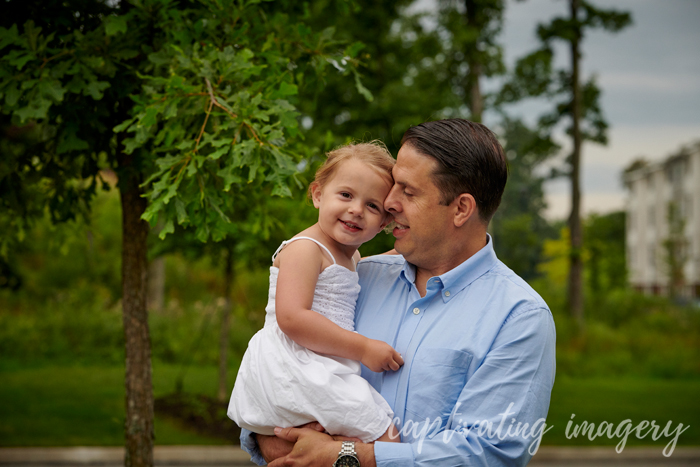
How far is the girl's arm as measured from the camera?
6.78ft

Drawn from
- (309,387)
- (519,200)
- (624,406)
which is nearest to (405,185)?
(309,387)

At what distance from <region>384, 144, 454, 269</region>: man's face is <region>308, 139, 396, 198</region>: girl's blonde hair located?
7 cm

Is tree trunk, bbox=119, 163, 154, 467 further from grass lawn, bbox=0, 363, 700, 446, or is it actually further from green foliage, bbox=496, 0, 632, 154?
green foliage, bbox=496, 0, 632, 154

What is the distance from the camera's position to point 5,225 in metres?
4.19

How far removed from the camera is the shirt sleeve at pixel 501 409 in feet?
6.06

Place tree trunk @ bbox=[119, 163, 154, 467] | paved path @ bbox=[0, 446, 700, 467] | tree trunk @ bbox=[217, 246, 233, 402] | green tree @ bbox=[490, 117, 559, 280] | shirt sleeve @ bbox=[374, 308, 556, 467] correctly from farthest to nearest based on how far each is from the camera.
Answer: green tree @ bbox=[490, 117, 559, 280]
tree trunk @ bbox=[217, 246, 233, 402]
paved path @ bbox=[0, 446, 700, 467]
tree trunk @ bbox=[119, 163, 154, 467]
shirt sleeve @ bbox=[374, 308, 556, 467]

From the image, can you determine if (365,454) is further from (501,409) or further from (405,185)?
(405,185)

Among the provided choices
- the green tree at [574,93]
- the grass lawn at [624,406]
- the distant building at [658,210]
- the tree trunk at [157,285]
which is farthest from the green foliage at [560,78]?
the distant building at [658,210]

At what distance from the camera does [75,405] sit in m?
8.90

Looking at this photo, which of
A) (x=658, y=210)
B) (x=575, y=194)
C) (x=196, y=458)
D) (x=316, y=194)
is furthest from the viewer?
(x=658, y=210)

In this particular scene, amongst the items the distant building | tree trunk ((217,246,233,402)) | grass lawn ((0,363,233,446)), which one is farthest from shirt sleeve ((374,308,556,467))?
the distant building

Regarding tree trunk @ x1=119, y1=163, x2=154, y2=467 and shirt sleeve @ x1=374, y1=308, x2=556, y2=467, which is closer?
shirt sleeve @ x1=374, y1=308, x2=556, y2=467

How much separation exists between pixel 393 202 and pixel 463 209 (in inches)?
10.2

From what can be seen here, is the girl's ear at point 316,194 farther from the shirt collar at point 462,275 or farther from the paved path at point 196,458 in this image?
the paved path at point 196,458
